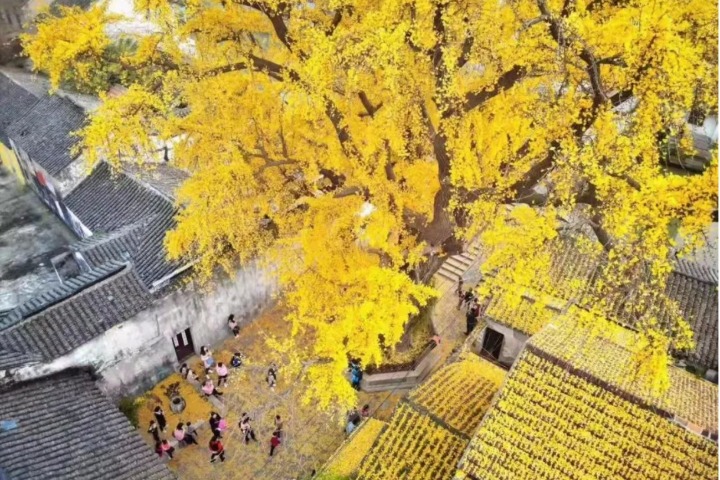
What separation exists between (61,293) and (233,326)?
237 inches

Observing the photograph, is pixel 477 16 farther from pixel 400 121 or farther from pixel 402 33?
pixel 400 121

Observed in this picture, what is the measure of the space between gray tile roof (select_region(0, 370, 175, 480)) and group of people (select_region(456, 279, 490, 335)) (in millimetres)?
11316

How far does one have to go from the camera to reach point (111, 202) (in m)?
21.6

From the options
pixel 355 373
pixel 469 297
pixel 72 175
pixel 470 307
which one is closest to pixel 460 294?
pixel 469 297

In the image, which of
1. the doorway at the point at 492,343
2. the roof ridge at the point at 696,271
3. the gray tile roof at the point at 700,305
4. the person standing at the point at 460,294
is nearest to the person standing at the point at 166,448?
the doorway at the point at 492,343

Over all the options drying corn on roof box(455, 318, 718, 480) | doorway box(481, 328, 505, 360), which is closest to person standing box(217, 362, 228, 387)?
doorway box(481, 328, 505, 360)

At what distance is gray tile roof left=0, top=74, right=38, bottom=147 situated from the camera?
2678 cm

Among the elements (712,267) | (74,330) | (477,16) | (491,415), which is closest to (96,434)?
(74,330)

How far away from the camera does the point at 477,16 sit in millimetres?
12812

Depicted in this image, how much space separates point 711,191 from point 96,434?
578 inches

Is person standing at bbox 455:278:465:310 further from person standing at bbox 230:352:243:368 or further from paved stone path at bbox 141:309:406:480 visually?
person standing at bbox 230:352:243:368

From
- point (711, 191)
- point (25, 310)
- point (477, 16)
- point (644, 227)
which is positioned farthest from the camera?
point (25, 310)

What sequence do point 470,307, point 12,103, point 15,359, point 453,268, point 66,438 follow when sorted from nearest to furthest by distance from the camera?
point 66,438
point 15,359
point 470,307
point 453,268
point 12,103

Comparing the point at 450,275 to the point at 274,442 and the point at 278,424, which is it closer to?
the point at 278,424
